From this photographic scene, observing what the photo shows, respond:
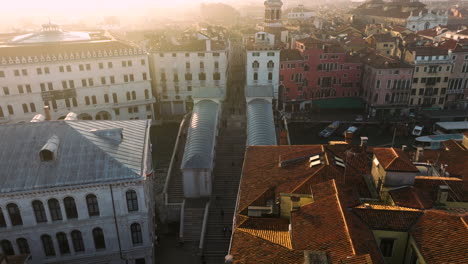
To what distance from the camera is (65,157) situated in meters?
33.7

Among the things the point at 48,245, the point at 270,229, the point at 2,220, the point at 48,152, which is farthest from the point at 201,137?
the point at 270,229

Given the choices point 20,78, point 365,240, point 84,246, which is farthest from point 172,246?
point 20,78

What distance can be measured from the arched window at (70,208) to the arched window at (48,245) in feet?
10.2

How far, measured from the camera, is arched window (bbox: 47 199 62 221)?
1289 inches

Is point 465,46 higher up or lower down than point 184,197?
higher up

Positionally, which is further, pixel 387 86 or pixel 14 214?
pixel 387 86

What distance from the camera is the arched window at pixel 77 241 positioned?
34.3 metres

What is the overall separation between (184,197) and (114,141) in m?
14.0

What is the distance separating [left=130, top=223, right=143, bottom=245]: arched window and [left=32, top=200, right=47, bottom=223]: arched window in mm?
7799

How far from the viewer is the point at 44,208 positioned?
32562mm

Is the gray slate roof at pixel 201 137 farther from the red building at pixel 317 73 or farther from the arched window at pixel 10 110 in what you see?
the arched window at pixel 10 110

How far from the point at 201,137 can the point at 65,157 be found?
20154 millimetres

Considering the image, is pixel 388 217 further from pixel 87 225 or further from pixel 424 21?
pixel 424 21

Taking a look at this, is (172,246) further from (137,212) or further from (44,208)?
(44,208)
